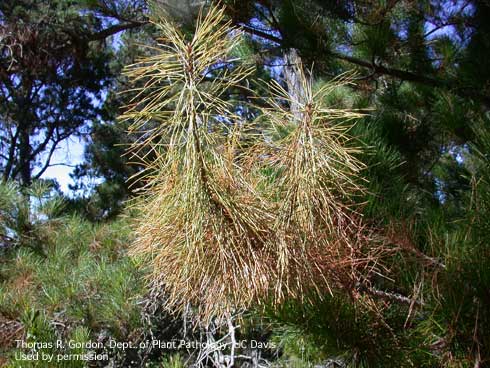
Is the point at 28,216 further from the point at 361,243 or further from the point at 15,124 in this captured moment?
the point at 15,124

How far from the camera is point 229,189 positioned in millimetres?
761

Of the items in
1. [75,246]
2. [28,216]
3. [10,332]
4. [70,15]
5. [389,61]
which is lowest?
[10,332]

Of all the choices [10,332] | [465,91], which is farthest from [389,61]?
[10,332]

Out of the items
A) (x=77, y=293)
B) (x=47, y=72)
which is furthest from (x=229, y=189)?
(x=47, y=72)

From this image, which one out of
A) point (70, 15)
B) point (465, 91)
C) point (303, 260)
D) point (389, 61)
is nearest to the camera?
point (303, 260)

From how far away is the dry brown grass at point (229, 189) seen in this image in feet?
2.35

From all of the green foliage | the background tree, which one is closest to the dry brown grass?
the green foliage

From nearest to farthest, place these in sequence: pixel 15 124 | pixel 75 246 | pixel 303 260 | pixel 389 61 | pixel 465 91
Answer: pixel 303 260, pixel 465 91, pixel 389 61, pixel 75 246, pixel 15 124

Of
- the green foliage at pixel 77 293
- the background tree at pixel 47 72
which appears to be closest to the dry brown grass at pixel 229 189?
the green foliage at pixel 77 293

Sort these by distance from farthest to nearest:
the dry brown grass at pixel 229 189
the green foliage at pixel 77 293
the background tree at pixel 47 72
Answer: the background tree at pixel 47 72 < the green foliage at pixel 77 293 < the dry brown grass at pixel 229 189

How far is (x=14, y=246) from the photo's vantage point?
277cm

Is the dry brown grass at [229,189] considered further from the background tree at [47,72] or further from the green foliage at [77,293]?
the background tree at [47,72]

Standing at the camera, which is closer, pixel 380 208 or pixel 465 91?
pixel 380 208

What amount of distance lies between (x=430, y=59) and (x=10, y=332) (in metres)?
1.99
